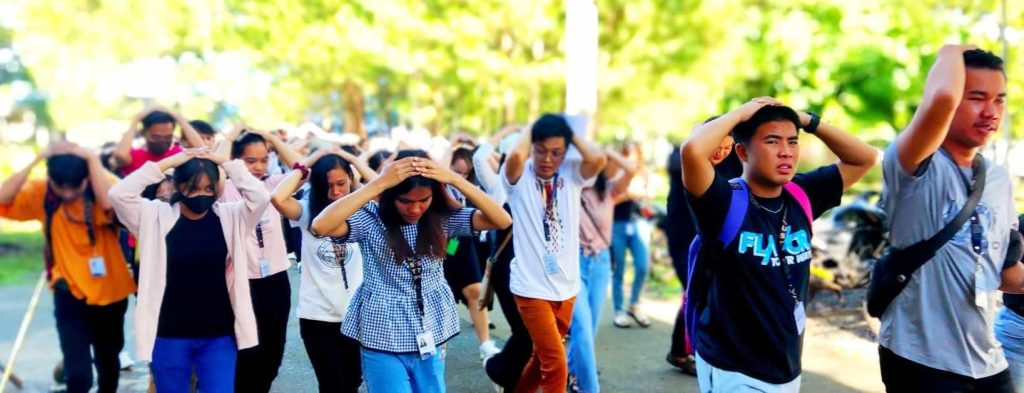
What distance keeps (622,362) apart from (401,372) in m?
3.38

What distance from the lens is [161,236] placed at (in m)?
4.00

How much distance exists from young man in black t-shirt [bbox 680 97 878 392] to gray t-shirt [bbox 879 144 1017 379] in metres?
0.37

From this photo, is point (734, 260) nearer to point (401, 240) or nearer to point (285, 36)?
point (401, 240)

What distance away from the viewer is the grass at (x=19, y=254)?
1156 centimetres

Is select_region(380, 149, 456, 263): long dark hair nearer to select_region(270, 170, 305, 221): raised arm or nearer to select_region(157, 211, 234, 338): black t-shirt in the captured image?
select_region(270, 170, 305, 221): raised arm

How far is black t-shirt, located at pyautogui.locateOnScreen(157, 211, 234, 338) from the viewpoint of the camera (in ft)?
13.0

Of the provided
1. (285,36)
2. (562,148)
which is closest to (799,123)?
(562,148)

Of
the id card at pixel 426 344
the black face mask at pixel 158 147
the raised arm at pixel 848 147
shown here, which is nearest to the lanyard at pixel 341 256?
the id card at pixel 426 344

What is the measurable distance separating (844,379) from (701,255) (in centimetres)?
365

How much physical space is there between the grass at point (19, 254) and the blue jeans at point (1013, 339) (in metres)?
11.7

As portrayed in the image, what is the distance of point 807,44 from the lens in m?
18.7

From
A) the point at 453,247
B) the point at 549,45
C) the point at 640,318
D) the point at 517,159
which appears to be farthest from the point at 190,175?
the point at 549,45

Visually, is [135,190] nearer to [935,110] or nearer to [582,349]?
[582,349]

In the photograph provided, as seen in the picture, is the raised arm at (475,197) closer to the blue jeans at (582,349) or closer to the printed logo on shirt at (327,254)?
the printed logo on shirt at (327,254)
